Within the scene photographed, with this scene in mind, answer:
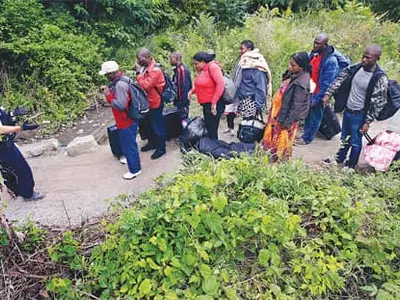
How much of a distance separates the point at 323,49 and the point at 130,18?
249 inches

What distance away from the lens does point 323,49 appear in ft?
18.4

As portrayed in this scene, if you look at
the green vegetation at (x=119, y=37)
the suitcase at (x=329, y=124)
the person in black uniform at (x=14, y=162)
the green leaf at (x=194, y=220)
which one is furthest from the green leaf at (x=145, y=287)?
the green vegetation at (x=119, y=37)

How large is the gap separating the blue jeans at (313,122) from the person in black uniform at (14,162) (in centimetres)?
405

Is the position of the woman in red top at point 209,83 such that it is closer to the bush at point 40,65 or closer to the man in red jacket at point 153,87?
the man in red jacket at point 153,87

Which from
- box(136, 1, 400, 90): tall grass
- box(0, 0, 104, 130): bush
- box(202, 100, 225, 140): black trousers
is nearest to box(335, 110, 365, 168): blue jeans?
box(202, 100, 225, 140): black trousers

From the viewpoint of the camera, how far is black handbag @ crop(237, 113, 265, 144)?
592cm

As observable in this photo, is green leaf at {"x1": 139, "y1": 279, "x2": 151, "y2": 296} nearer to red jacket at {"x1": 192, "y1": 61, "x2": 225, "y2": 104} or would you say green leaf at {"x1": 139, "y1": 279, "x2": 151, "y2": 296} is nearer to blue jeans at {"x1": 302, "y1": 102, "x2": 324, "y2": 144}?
red jacket at {"x1": 192, "y1": 61, "x2": 225, "y2": 104}

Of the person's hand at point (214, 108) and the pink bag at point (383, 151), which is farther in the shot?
the person's hand at point (214, 108)

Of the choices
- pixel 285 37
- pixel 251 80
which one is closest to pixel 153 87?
pixel 251 80

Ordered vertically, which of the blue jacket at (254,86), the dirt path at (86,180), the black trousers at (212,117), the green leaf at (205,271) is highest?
the blue jacket at (254,86)

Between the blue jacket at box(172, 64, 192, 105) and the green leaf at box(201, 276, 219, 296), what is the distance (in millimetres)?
3428

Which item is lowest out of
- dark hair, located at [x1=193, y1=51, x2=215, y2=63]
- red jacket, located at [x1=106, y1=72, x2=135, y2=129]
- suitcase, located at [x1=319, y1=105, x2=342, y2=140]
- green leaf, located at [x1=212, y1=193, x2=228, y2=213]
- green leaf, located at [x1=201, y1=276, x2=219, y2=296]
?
suitcase, located at [x1=319, y1=105, x2=342, y2=140]

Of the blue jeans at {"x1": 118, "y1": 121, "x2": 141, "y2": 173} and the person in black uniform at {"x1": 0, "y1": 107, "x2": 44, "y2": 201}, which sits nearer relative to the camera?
the person in black uniform at {"x1": 0, "y1": 107, "x2": 44, "y2": 201}

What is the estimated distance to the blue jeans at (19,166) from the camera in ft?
14.9
